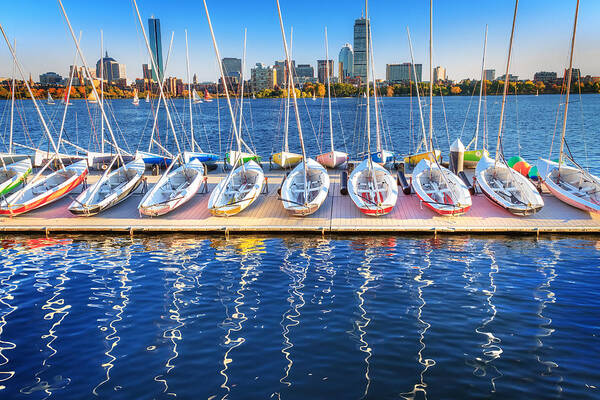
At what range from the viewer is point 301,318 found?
11.0 metres

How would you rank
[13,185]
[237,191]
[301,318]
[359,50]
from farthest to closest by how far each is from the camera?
[359,50], [13,185], [237,191], [301,318]

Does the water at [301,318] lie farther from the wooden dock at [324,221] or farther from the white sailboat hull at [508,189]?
the white sailboat hull at [508,189]

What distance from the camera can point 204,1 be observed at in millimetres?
16109

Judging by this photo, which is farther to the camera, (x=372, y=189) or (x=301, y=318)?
(x=372, y=189)

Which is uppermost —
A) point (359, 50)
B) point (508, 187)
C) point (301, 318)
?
point (359, 50)

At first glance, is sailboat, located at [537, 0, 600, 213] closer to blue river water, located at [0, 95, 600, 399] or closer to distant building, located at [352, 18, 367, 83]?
blue river water, located at [0, 95, 600, 399]

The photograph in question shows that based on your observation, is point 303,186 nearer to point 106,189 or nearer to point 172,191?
point 172,191

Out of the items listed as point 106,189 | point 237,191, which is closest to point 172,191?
point 237,191

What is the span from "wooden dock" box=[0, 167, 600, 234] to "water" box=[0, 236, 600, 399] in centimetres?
54

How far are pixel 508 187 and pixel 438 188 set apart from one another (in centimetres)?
311

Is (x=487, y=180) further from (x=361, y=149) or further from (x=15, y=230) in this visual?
(x=361, y=149)

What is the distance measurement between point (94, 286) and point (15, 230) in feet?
22.4

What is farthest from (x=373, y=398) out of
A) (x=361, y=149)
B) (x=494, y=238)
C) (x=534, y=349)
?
(x=361, y=149)

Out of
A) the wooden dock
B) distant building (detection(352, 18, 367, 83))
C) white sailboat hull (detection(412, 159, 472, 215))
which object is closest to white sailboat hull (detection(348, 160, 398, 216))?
the wooden dock
